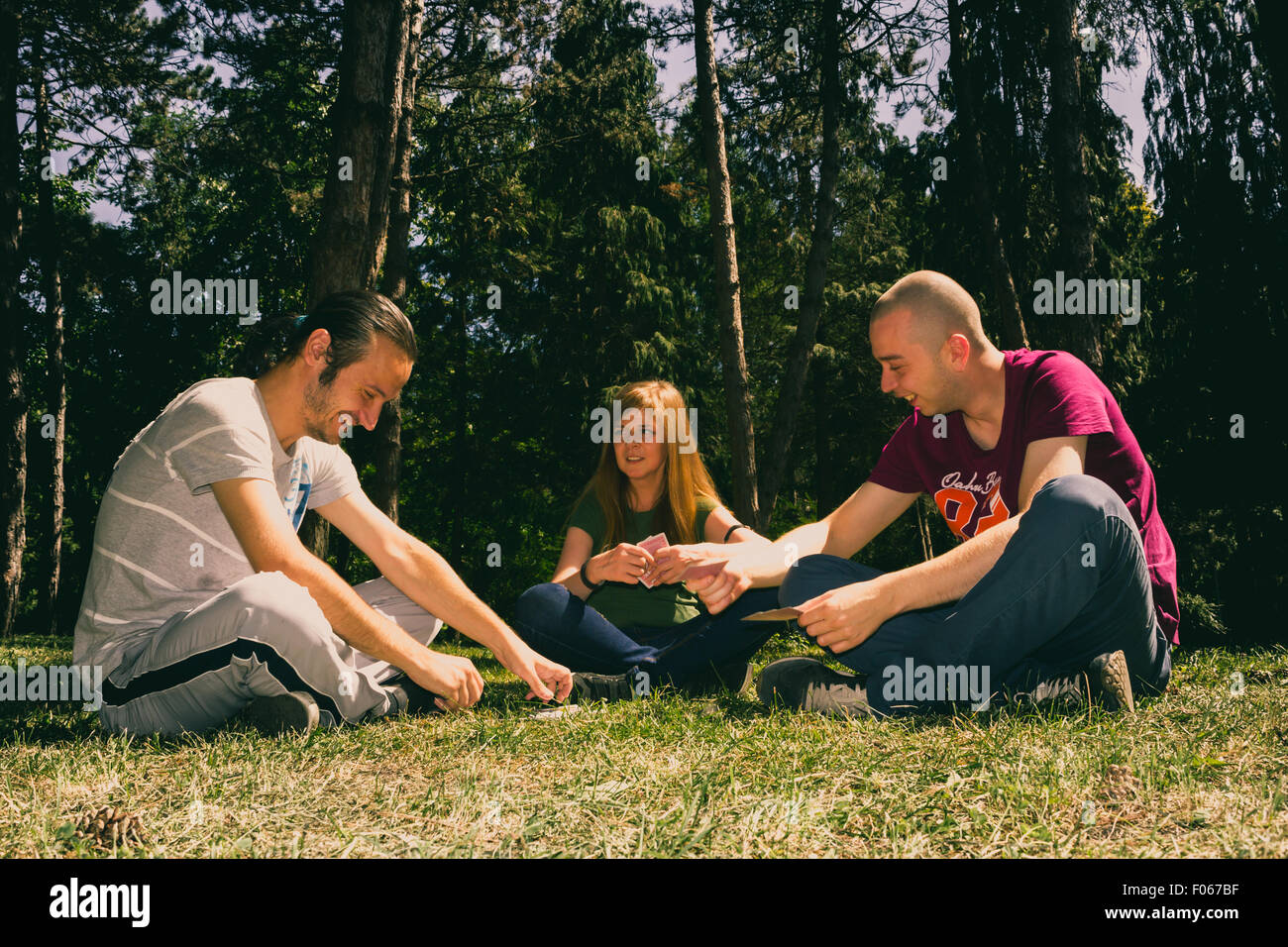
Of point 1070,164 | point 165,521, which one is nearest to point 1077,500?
point 165,521

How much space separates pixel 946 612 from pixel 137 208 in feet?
43.7

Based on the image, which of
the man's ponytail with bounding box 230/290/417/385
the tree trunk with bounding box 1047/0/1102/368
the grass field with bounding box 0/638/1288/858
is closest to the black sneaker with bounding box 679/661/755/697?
the grass field with bounding box 0/638/1288/858

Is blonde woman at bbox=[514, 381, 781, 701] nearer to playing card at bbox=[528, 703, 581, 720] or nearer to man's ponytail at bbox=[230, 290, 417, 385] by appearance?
playing card at bbox=[528, 703, 581, 720]

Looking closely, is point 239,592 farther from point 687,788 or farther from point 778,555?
point 778,555

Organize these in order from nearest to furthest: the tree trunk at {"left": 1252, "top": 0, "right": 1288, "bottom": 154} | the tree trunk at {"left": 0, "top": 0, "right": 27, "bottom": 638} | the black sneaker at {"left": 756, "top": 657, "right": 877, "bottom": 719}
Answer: the black sneaker at {"left": 756, "top": 657, "right": 877, "bottom": 719} → the tree trunk at {"left": 1252, "top": 0, "right": 1288, "bottom": 154} → the tree trunk at {"left": 0, "top": 0, "right": 27, "bottom": 638}

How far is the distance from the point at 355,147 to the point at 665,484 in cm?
332

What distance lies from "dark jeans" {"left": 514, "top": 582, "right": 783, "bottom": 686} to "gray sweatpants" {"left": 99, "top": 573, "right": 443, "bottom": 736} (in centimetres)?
111

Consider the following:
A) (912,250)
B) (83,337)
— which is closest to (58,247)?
(83,337)

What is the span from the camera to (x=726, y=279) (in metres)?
9.72

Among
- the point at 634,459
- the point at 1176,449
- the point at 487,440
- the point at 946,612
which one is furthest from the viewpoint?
the point at 487,440

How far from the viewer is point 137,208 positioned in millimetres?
12906

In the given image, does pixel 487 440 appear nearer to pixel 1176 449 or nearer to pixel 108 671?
pixel 1176 449

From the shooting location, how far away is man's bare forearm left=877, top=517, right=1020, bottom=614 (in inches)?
121

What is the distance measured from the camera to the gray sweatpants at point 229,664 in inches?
117
